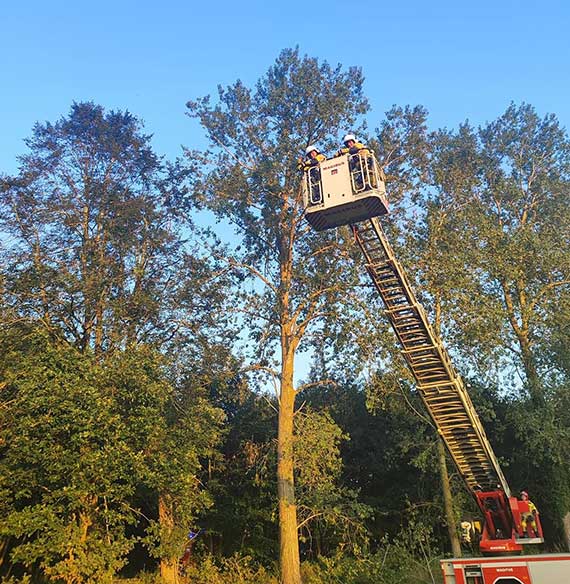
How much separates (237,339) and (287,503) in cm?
527

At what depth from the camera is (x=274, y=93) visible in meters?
18.0

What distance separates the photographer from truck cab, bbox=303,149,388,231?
8.68m

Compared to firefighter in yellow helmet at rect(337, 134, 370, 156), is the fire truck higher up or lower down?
lower down

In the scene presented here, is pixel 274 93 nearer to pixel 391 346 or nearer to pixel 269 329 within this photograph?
pixel 269 329

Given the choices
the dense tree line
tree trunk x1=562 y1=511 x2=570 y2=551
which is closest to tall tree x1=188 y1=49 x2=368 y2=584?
the dense tree line

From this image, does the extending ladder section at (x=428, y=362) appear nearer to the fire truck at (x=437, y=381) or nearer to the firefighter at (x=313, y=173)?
the fire truck at (x=437, y=381)

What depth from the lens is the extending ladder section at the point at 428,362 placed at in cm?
977

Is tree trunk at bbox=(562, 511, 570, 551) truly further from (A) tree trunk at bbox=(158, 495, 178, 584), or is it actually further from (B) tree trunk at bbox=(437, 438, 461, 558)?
(A) tree trunk at bbox=(158, 495, 178, 584)

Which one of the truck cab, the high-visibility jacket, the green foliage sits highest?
the high-visibility jacket

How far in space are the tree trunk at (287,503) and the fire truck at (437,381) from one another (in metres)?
5.69

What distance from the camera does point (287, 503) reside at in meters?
15.1

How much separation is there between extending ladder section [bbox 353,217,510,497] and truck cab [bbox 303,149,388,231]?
48 centimetres

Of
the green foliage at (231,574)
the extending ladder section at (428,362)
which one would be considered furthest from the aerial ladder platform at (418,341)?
the green foliage at (231,574)

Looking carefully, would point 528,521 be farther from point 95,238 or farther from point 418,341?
point 95,238
